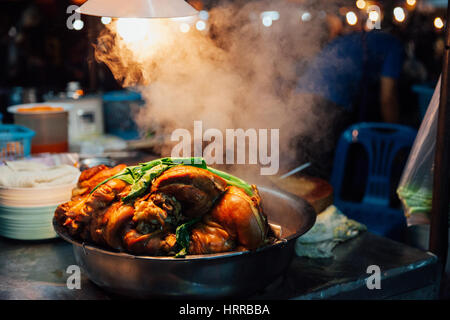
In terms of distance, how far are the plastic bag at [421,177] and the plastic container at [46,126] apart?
2734 millimetres

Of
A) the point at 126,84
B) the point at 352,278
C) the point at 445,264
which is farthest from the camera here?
the point at 126,84

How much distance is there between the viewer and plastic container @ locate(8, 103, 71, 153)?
365 cm

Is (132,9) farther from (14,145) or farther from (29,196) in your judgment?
(14,145)

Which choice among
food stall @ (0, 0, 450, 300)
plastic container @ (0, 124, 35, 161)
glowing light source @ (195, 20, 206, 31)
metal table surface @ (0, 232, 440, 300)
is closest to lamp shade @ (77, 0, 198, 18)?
food stall @ (0, 0, 450, 300)

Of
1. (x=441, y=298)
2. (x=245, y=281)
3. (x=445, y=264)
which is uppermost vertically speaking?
(x=245, y=281)

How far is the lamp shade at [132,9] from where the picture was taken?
171 centimetres

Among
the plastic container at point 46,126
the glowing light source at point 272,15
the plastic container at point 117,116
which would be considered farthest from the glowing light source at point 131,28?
the plastic container at point 117,116

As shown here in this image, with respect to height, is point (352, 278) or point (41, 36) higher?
point (41, 36)

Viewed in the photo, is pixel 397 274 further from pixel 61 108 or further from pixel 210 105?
pixel 61 108

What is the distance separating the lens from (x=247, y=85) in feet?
10.5

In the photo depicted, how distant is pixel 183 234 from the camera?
155 cm

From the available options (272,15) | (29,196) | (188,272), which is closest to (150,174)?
(188,272)

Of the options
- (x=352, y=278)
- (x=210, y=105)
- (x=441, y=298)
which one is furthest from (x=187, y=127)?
(x=441, y=298)

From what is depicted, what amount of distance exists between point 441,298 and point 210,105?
177 centimetres
